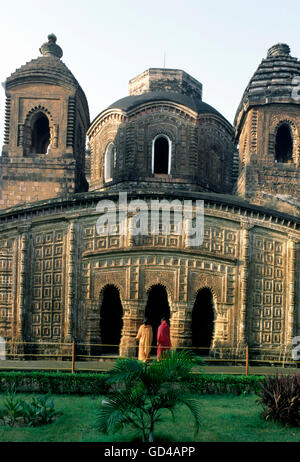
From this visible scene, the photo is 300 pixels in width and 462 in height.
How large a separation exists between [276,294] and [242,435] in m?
7.22

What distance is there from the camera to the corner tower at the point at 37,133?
16.7 m

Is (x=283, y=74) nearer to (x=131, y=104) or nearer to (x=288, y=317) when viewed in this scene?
(x=131, y=104)

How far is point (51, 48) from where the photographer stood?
61.0 ft

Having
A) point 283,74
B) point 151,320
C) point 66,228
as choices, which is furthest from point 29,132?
point 283,74

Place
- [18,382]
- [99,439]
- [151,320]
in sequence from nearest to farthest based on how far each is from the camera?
1. [99,439]
2. [18,382]
3. [151,320]

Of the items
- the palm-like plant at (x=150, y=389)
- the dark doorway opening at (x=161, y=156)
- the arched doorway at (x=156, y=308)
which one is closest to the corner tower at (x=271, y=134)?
the dark doorway opening at (x=161, y=156)

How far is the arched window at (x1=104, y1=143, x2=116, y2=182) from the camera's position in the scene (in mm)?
17531

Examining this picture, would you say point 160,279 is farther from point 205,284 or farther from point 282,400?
point 282,400

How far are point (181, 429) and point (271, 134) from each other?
1277 centimetres

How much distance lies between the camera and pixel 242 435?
649 centimetres

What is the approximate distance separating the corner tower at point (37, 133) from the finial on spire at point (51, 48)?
0.59 meters

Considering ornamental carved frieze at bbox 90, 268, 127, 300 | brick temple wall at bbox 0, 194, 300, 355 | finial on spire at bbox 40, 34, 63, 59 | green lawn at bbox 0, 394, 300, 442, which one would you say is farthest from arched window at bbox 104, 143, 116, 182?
green lawn at bbox 0, 394, 300, 442

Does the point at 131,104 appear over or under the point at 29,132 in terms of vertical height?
Result: over

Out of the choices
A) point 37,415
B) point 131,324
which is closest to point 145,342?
point 131,324
